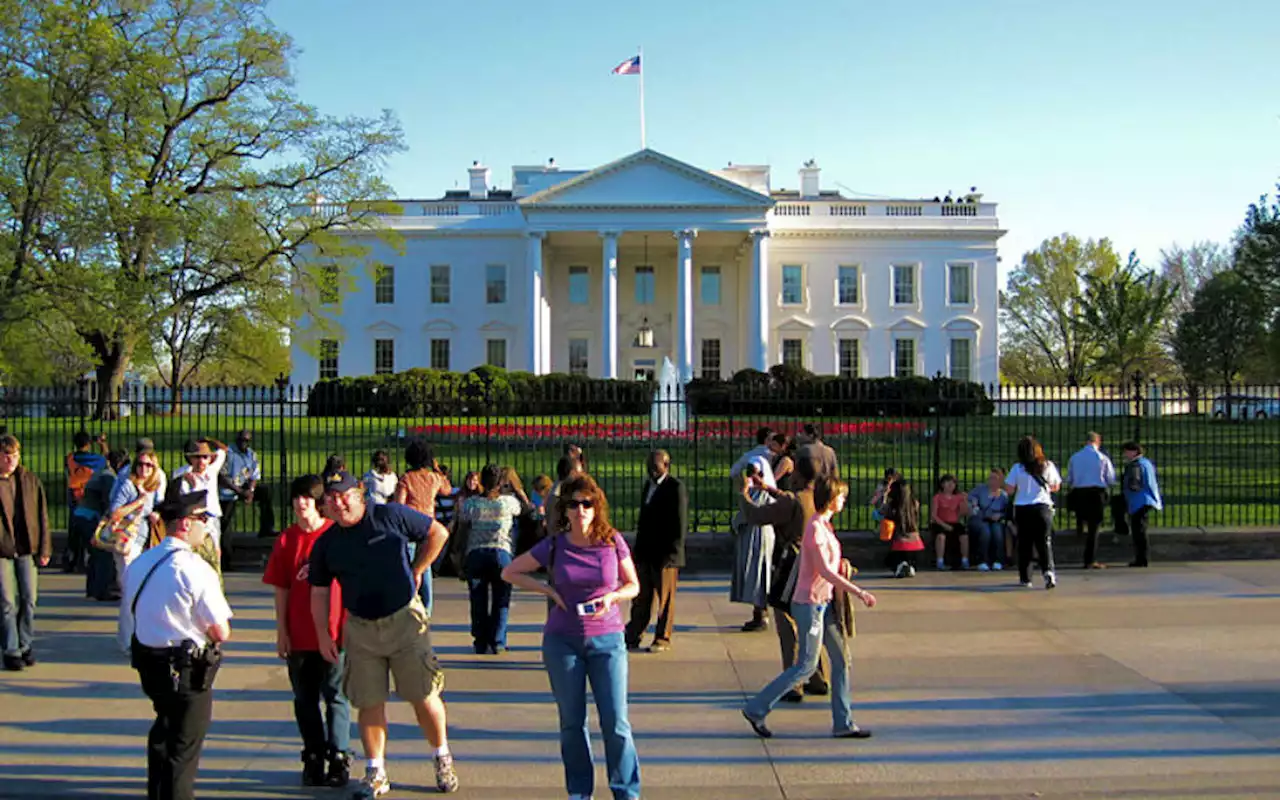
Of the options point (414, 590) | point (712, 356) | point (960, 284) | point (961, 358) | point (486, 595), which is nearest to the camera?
point (414, 590)

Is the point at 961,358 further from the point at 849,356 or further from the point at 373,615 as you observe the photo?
the point at 373,615

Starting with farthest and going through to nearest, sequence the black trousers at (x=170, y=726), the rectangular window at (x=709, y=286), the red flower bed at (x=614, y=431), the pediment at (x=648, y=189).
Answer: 1. the rectangular window at (x=709, y=286)
2. the pediment at (x=648, y=189)
3. the red flower bed at (x=614, y=431)
4. the black trousers at (x=170, y=726)

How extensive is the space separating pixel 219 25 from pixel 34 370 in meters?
11.1

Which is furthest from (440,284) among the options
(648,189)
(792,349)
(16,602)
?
(16,602)

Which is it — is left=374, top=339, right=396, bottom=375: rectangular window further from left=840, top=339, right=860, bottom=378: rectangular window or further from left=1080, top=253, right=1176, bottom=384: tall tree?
left=1080, top=253, right=1176, bottom=384: tall tree

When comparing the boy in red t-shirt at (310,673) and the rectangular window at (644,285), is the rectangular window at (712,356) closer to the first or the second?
the rectangular window at (644,285)

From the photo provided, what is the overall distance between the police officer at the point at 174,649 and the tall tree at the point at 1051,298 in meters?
64.4

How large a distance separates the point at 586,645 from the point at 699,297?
172 ft

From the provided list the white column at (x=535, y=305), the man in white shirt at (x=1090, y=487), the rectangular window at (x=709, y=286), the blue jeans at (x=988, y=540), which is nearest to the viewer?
the man in white shirt at (x=1090, y=487)

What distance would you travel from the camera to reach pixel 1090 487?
41.7 ft

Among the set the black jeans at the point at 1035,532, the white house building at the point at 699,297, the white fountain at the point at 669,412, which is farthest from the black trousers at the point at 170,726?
the white house building at the point at 699,297

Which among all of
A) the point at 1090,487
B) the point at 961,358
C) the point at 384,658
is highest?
the point at 961,358

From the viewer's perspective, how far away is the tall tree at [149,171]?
21.0 metres

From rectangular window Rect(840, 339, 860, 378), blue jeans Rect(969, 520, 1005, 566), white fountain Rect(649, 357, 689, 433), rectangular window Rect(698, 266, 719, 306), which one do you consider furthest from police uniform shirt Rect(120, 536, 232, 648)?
rectangular window Rect(698, 266, 719, 306)
